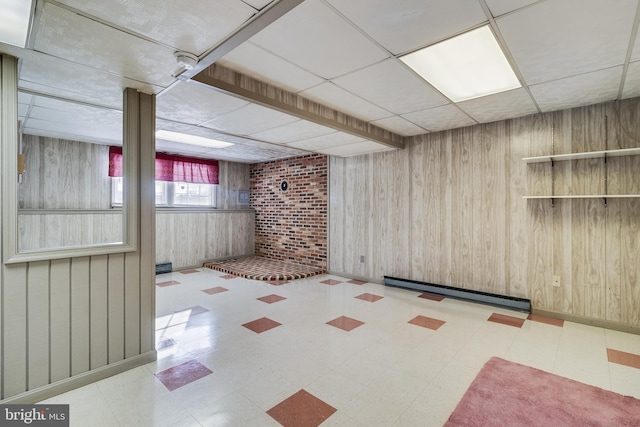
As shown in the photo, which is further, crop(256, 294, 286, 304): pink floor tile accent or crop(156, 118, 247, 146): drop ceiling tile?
crop(256, 294, 286, 304): pink floor tile accent

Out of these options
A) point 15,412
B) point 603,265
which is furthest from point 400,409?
point 603,265

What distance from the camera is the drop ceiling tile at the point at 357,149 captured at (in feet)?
13.3

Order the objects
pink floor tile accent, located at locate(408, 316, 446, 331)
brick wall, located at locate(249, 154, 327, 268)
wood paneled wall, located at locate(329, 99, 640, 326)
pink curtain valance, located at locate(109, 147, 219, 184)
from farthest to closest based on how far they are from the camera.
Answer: brick wall, located at locate(249, 154, 327, 268) < pink curtain valance, located at locate(109, 147, 219, 184) < pink floor tile accent, located at locate(408, 316, 446, 331) < wood paneled wall, located at locate(329, 99, 640, 326)

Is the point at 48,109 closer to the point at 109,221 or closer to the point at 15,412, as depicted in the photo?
the point at 109,221

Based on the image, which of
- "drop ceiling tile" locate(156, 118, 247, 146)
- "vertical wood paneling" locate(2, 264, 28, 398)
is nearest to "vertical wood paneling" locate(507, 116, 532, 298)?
"drop ceiling tile" locate(156, 118, 247, 146)

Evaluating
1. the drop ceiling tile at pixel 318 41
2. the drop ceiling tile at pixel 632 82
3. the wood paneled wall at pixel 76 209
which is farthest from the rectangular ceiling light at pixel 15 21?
the drop ceiling tile at pixel 632 82

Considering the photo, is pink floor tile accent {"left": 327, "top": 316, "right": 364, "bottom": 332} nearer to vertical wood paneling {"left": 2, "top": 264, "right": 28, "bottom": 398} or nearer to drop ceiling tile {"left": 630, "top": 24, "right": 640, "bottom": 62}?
vertical wood paneling {"left": 2, "top": 264, "right": 28, "bottom": 398}

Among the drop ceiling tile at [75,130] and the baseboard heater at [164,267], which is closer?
the drop ceiling tile at [75,130]

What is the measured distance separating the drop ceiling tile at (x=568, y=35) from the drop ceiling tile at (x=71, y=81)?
2554 mm

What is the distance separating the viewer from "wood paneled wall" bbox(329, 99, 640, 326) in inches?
113

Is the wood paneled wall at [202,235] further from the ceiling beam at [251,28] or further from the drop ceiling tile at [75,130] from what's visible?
the ceiling beam at [251,28]

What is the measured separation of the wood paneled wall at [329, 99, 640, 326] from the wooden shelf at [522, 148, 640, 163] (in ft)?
0.23

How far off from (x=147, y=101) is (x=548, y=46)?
2958mm

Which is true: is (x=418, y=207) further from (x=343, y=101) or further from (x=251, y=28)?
(x=251, y=28)
